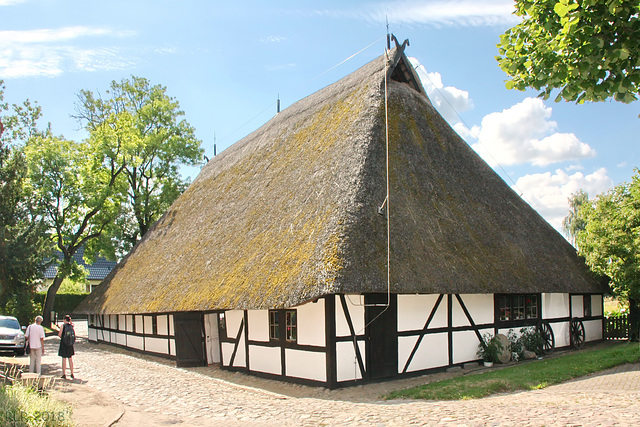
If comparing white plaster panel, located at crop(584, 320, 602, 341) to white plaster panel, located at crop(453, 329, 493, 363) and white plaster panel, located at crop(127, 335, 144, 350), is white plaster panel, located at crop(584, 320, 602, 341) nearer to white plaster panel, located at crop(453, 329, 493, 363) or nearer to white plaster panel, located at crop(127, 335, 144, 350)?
white plaster panel, located at crop(453, 329, 493, 363)

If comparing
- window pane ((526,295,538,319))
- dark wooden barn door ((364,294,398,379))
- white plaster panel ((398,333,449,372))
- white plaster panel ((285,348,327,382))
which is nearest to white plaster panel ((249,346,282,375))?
white plaster panel ((285,348,327,382))

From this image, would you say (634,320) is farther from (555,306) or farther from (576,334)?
(555,306)

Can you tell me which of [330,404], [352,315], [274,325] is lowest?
[330,404]

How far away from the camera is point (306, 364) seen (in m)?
11.1

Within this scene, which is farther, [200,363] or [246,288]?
[200,363]

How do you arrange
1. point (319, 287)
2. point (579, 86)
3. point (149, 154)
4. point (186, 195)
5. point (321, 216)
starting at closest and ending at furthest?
point (579, 86) → point (319, 287) → point (321, 216) → point (186, 195) → point (149, 154)

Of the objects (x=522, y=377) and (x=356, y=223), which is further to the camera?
(x=356, y=223)

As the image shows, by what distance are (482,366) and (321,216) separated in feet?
20.1

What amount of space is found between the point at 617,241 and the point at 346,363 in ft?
36.6

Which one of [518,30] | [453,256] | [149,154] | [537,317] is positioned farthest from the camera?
[149,154]

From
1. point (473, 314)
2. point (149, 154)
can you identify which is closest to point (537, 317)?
point (473, 314)

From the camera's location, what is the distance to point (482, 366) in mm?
13297

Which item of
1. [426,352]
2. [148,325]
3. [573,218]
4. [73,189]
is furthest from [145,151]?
[573,218]

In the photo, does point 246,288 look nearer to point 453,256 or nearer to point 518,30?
point 453,256
